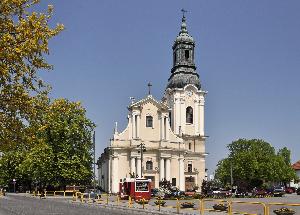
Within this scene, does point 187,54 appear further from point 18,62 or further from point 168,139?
point 18,62

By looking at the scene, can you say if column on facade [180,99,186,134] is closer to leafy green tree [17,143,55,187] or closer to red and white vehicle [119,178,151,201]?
leafy green tree [17,143,55,187]

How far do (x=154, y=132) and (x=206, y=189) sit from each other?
19.3 metres

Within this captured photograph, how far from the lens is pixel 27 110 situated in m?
17.4

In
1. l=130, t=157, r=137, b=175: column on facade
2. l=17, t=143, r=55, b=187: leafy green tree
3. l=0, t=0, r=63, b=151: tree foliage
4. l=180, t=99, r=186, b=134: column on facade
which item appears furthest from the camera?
l=180, t=99, r=186, b=134: column on facade

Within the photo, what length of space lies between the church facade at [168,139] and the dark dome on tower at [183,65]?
0.06 metres

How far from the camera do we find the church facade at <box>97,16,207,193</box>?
93375 millimetres

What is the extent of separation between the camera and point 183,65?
103 meters

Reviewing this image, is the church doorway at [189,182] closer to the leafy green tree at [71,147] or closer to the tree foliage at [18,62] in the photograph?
the leafy green tree at [71,147]

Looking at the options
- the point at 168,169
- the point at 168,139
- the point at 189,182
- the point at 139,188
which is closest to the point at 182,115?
the point at 168,139

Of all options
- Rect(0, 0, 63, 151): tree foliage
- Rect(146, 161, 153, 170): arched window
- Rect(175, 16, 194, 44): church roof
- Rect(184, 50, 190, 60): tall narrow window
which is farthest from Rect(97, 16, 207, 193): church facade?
Rect(0, 0, 63, 151): tree foliage

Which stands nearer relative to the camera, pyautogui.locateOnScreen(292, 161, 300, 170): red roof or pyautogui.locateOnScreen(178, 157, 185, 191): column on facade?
pyautogui.locateOnScreen(178, 157, 185, 191): column on facade

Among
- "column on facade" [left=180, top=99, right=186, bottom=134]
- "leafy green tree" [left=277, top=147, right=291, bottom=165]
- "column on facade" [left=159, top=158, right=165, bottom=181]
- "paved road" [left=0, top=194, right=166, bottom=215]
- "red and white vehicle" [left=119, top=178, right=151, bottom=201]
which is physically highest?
"column on facade" [left=180, top=99, right=186, bottom=134]

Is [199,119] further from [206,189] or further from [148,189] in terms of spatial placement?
[148,189]

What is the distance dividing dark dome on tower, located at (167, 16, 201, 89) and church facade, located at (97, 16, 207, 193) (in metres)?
0.06
